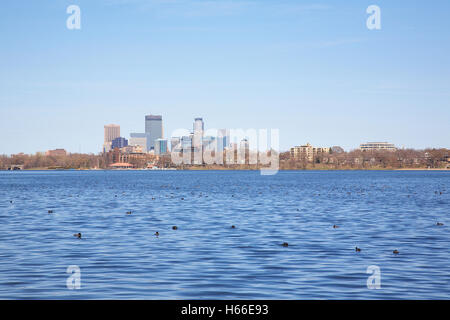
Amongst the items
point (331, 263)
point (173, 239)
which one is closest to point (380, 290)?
point (331, 263)

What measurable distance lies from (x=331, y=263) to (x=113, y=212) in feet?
86.9

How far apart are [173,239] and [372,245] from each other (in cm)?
952

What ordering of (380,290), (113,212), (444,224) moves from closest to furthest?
(380,290)
(444,224)
(113,212)

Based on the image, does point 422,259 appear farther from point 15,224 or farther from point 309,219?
point 15,224

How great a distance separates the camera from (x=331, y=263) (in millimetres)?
19438

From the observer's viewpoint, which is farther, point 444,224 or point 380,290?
point 444,224

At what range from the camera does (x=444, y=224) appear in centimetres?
→ 3278

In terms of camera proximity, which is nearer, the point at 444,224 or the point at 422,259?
the point at 422,259
